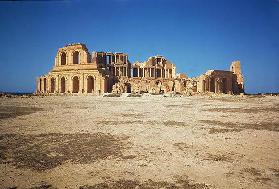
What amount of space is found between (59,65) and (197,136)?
171 feet

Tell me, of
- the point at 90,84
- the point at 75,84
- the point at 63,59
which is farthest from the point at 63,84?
the point at 90,84

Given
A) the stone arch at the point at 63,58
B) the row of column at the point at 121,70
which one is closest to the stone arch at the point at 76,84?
the stone arch at the point at 63,58

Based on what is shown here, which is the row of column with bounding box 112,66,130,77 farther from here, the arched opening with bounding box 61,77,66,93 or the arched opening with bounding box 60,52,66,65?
the arched opening with bounding box 61,77,66,93

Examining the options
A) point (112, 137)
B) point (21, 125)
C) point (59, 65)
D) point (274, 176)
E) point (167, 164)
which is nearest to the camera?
point (274, 176)

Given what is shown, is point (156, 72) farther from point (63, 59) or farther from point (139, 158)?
point (139, 158)

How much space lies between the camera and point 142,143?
7.87m

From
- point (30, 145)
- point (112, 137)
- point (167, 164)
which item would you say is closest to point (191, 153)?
point (167, 164)

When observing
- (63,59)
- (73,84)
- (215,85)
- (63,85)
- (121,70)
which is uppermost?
(63,59)

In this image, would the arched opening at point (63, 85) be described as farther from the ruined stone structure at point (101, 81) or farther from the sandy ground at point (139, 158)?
the sandy ground at point (139, 158)

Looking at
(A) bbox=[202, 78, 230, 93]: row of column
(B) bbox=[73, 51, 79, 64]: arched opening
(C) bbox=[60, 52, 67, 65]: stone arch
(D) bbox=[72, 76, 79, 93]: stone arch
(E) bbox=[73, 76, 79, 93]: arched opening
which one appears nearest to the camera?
(D) bbox=[72, 76, 79, 93]: stone arch

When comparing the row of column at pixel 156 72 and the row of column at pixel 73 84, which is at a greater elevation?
the row of column at pixel 156 72

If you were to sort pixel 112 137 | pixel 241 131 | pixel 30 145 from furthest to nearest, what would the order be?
pixel 241 131
pixel 112 137
pixel 30 145

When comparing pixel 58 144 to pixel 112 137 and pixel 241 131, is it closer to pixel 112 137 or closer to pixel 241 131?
pixel 112 137

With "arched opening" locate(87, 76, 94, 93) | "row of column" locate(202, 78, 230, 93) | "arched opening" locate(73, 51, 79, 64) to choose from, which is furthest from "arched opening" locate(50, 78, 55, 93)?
"row of column" locate(202, 78, 230, 93)
